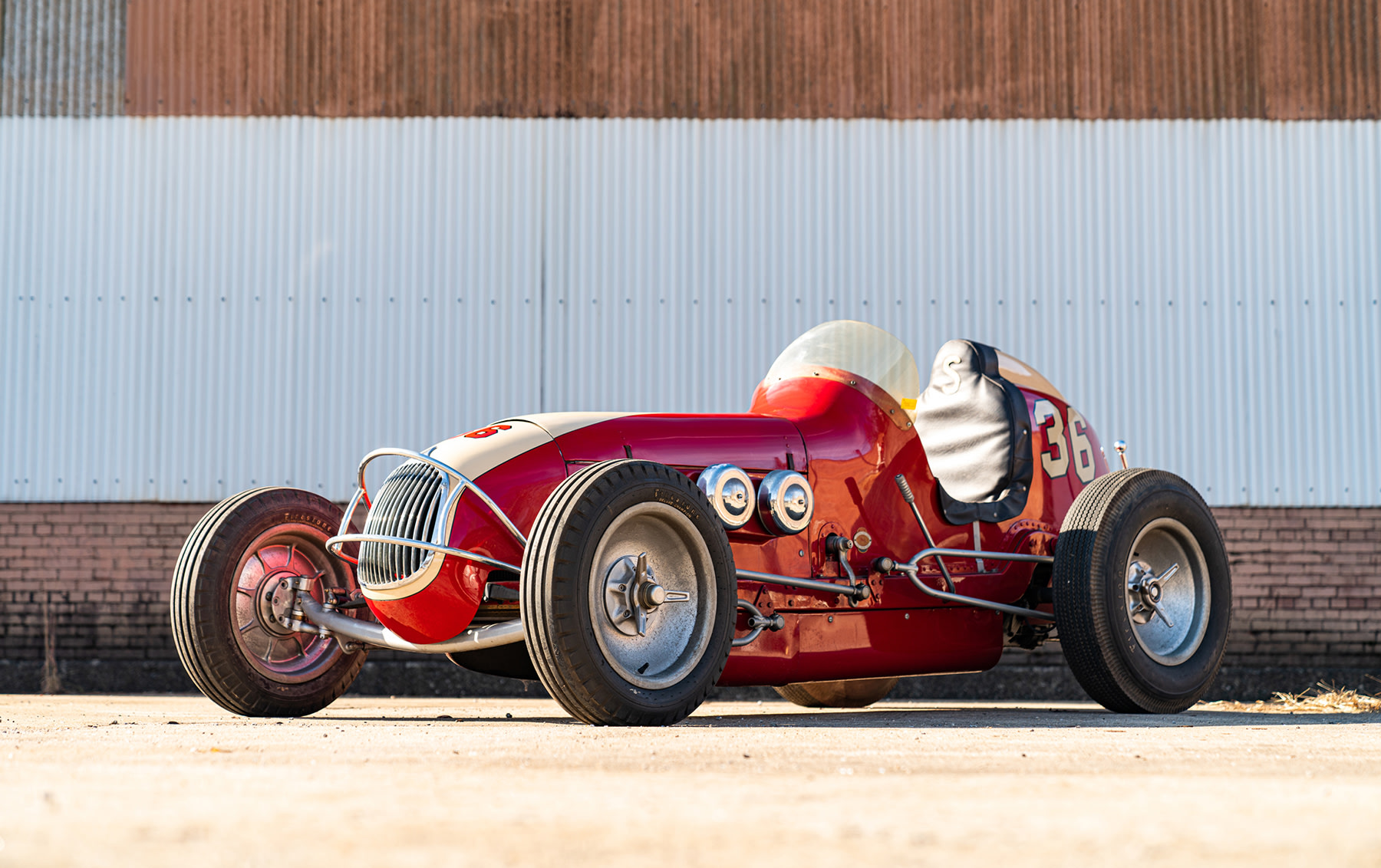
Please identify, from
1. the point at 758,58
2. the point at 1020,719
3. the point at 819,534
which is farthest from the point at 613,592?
the point at 758,58

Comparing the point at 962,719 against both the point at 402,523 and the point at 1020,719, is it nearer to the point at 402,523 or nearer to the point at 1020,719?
the point at 1020,719

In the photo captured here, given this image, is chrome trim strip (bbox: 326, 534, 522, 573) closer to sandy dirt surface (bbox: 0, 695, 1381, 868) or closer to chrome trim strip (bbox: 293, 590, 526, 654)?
chrome trim strip (bbox: 293, 590, 526, 654)

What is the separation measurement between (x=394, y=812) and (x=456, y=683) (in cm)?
803

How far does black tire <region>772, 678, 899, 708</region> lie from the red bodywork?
3.73 ft

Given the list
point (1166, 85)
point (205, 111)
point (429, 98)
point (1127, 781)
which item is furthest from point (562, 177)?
point (1127, 781)

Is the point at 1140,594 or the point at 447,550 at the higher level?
the point at 447,550

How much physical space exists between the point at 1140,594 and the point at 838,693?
6.02 ft

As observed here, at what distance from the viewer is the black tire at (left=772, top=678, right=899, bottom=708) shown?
24.6ft

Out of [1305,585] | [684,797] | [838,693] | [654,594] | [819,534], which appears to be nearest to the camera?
[684,797]

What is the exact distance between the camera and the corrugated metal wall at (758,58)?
11.1m

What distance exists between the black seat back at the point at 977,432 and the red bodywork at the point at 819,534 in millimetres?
97

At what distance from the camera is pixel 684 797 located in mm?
2793

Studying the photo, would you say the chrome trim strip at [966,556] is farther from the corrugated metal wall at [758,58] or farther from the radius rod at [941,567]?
the corrugated metal wall at [758,58]

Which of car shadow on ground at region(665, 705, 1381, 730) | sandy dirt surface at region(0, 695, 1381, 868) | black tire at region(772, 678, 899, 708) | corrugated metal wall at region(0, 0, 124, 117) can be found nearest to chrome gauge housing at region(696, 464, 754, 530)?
car shadow on ground at region(665, 705, 1381, 730)
